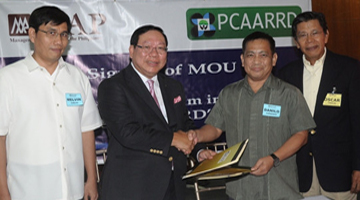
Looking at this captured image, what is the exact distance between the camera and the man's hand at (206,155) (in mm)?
2581

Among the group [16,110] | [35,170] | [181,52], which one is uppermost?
[181,52]

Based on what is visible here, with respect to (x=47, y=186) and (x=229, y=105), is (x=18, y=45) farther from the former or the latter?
(x=229, y=105)

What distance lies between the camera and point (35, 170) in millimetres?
2475

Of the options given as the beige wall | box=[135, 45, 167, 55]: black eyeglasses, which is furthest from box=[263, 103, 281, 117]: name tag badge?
the beige wall

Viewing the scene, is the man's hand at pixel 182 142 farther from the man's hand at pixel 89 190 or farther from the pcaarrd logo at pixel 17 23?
the pcaarrd logo at pixel 17 23

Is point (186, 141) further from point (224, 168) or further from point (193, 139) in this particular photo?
point (224, 168)

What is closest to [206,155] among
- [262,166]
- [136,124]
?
[262,166]

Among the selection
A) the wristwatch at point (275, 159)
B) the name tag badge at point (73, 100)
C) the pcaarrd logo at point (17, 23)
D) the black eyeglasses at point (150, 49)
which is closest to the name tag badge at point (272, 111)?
the wristwatch at point (275, 159)

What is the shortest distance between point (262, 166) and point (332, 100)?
0.87 m

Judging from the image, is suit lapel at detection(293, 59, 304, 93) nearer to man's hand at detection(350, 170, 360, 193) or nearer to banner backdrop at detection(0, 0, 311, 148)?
man's hand at detection(350, 170, 360, 193)

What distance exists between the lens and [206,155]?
8.61 feet

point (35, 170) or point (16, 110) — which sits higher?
point (16, 110)

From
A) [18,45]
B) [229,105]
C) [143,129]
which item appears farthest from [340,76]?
[18,45]

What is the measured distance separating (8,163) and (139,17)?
242 centimetres
